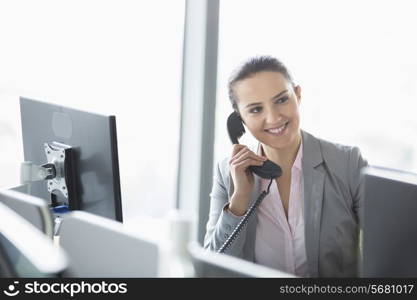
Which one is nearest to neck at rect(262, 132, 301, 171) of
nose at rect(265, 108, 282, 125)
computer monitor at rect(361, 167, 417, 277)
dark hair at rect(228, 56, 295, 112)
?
nose at rect(265, 108, 282, 125)

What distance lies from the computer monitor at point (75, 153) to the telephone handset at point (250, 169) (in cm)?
44

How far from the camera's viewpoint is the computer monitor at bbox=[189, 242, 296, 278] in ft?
2.53

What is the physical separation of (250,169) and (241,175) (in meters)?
0.04

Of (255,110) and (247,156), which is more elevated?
(255,110)

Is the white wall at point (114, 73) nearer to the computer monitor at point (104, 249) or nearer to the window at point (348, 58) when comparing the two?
the window at point (348, 58)

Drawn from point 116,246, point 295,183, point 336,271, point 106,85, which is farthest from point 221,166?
point 116,246

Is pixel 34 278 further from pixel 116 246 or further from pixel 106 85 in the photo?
pixel 106 85

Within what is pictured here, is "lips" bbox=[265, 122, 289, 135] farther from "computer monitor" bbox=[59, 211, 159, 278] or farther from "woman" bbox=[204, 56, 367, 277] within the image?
"computer monitor" bbox=[59, 211, 159, 278]

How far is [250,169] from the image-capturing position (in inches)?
77.5

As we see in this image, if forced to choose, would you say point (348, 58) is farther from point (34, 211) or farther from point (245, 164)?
point (34, 211)

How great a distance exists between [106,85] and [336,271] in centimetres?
133

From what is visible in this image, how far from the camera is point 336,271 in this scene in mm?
1858

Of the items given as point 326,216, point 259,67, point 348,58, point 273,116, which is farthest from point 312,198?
point 348,58

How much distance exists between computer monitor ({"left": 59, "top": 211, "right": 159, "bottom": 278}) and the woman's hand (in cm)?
99
